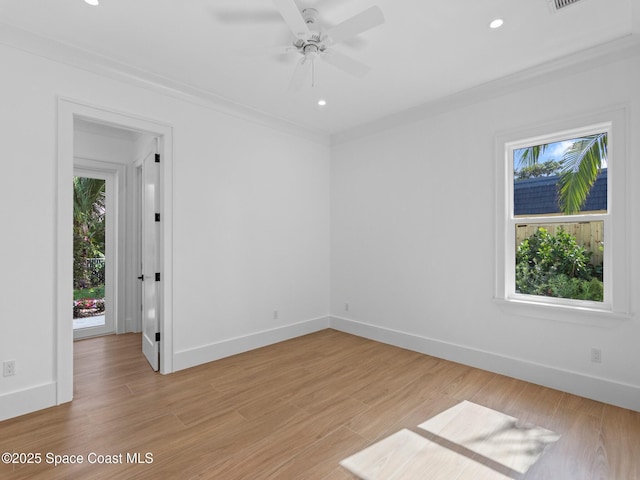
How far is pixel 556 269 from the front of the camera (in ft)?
10.2

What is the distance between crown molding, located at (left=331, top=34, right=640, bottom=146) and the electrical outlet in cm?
433

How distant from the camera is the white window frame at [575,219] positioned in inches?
105

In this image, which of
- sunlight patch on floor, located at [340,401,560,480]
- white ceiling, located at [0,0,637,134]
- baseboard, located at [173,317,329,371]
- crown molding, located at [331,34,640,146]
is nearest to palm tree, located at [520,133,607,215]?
Result: crown molding, located at [331,34,640,146]

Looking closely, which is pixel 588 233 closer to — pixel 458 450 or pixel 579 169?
pixel 579 169

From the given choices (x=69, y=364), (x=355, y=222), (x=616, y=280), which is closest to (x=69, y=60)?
(x=69, y=364)

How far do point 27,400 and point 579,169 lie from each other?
16.4 ft

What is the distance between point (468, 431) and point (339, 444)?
933mm

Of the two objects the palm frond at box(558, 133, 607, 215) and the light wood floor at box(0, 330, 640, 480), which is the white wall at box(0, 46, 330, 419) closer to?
the light wood floor at box(0, 330, 640, 480)

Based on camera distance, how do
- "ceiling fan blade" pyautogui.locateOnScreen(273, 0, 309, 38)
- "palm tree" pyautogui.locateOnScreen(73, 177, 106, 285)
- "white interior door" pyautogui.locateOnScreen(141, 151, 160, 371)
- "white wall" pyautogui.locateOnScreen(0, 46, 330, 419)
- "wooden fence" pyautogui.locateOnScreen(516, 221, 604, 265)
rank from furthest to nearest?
"palm tree" pyautogui.locateOnScreen(73, 177, 106, 285), "white interior door" pyautogui.locateOnScreen(141, 151, 160, 371), "wooden fence" pyautogui.locateOnScreen(516, 221, 604, 265), "white wall" pyautogui.locateOnScreen(0, 46, 330, 419), "ceiling fan blade" pyautogui.locateOnScreen(273, 0, 309, 38)

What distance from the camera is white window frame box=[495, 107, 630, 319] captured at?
2656 mm

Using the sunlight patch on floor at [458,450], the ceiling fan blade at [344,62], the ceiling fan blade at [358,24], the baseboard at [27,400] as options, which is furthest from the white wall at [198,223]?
the sunlight patch on floor at [458,450]

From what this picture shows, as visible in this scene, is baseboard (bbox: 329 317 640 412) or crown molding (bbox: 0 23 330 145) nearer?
crown molding (bbox: 0 23 330 145)

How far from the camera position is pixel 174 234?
3.40 meters

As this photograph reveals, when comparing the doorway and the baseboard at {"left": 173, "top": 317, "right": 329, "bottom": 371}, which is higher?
the doorway
